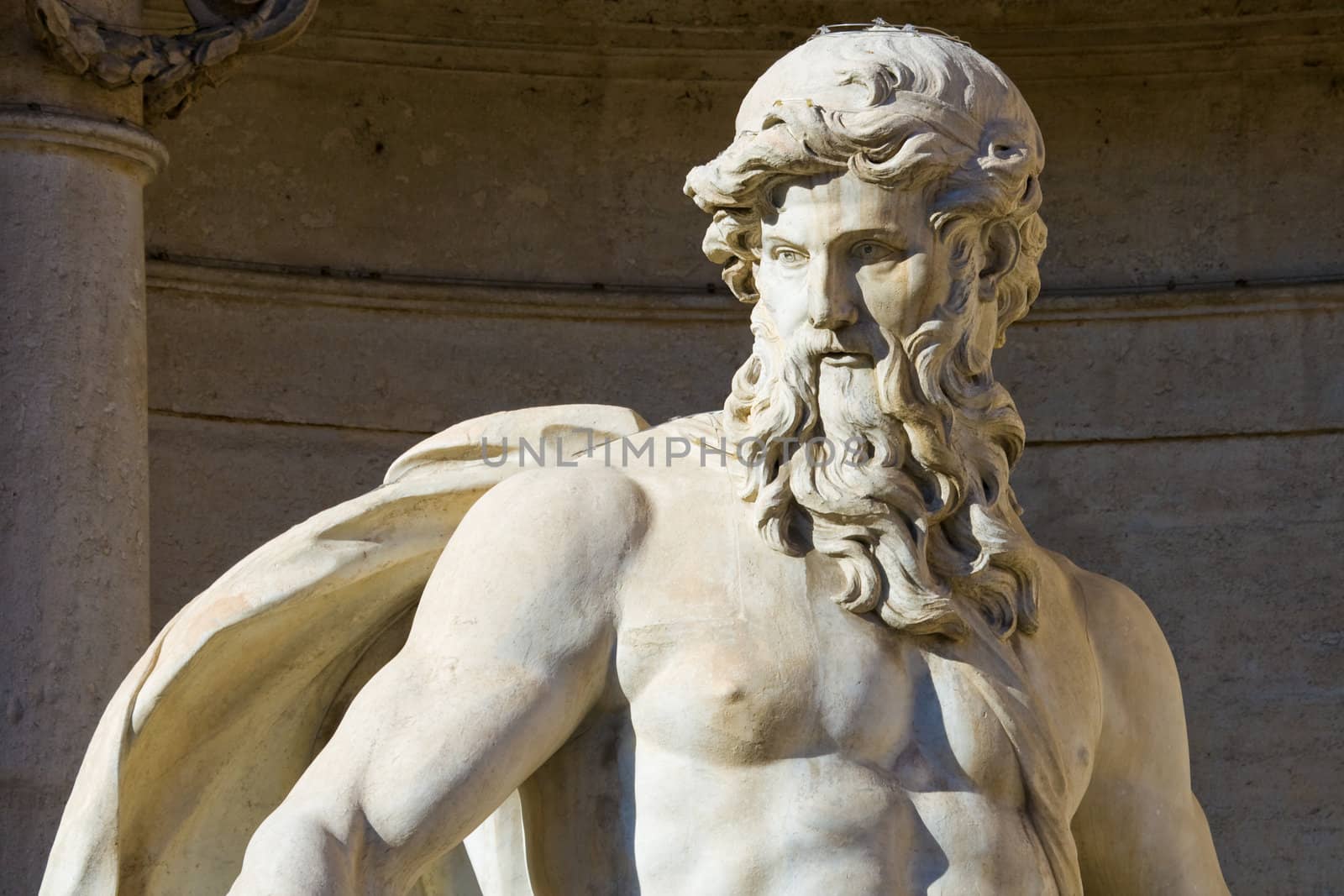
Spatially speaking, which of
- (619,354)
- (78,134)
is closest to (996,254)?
(78,134)

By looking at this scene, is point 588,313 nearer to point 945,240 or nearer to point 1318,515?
point 1318,515

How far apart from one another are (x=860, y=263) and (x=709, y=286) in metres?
3.92

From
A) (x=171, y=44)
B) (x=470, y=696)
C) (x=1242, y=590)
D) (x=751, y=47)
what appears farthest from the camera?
(x=751, y=47)

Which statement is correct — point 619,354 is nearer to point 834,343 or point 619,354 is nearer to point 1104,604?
point 1104,604

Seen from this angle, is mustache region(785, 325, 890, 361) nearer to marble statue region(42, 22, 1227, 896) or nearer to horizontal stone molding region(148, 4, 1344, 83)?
marble statue region(42, 22, 1227, 896)

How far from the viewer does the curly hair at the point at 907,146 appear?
403 centimetres

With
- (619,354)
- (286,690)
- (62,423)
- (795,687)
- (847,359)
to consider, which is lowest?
(795,687)

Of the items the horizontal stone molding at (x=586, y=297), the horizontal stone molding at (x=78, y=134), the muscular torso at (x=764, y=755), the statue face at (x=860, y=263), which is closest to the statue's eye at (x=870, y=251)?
the statue face at (x=860, y=263)

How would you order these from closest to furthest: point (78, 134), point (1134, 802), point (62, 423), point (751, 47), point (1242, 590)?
point (1134, 802), point (62, 423), point (78, 134), point (1242, 590), point (751, 47)

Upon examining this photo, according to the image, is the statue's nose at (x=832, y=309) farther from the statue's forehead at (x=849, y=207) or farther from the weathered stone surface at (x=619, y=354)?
the weathered stone surface at (x=619, y=354)

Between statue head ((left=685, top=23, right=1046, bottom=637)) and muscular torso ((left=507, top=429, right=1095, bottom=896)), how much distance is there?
0.07 m

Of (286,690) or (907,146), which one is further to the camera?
(286,690)

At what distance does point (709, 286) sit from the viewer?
799cm

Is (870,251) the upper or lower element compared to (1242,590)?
lower
